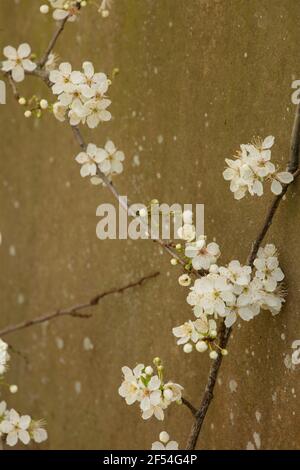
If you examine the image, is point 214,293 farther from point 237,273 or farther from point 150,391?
point 150,391

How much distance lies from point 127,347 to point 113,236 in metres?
0.26

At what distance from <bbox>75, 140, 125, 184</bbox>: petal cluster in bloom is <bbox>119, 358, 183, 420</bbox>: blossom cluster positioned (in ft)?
1.34

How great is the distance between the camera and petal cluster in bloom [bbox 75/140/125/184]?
1561 mm

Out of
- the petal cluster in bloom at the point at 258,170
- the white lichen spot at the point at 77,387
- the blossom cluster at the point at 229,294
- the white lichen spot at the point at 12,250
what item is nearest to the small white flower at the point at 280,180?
the petal cluster in bloom at the point at 258,170

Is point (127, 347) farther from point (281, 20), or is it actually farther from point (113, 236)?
point (281, 20)

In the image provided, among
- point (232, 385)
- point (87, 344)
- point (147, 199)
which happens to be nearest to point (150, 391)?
point (232, 385)

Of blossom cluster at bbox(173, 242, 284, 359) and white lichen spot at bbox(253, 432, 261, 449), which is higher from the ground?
blossom cluster at bbox(173, 242, 284, 359)

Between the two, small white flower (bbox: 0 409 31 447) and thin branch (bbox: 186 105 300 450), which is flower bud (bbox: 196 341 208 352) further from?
small white flower (bbox: 0 409 31 447)

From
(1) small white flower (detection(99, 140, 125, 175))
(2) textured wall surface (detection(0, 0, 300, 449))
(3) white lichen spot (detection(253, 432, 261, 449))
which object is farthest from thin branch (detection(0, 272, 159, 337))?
(3) white lichen spot (detection(253, 432, 261, 449))

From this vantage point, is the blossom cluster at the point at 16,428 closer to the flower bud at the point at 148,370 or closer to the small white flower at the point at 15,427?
the small white flower at the point at 15,427

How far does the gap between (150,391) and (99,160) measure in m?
0.47

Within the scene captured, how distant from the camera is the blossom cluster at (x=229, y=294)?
51.6 inches

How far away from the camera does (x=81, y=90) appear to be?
1.44 m
